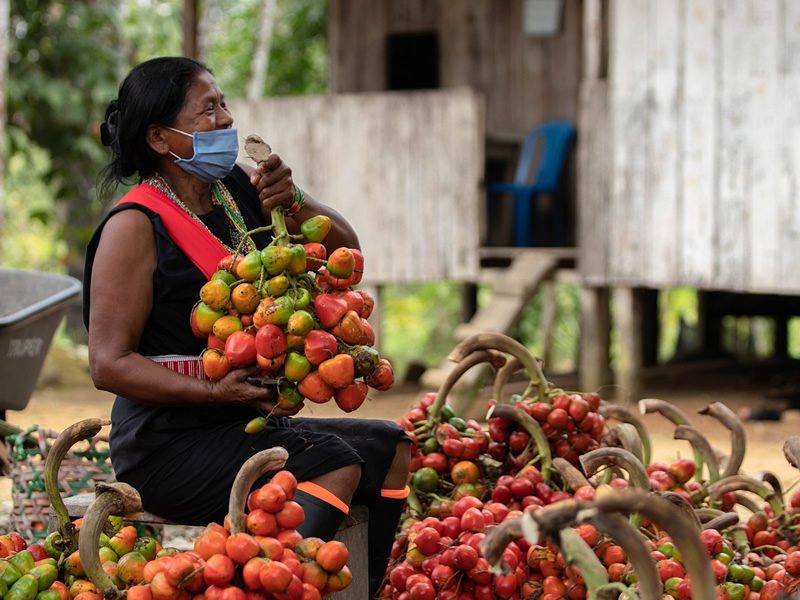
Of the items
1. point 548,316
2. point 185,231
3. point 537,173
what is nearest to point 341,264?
point 185,231

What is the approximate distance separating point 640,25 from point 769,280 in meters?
2.21

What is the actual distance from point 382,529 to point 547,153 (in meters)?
8.15

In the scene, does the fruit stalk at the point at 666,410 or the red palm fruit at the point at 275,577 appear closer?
the red palm fruit at the point at 275,577

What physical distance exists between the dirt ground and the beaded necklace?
3700 mm

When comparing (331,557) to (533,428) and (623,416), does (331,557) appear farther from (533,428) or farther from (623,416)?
(623,416)

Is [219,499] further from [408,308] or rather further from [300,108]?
[408,308]

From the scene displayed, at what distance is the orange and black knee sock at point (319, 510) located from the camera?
2645 millimetres

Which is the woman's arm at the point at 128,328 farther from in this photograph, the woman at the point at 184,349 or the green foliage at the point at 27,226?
the green foliage at the point at 27,226

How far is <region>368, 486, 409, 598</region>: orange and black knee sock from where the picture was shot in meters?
3.04

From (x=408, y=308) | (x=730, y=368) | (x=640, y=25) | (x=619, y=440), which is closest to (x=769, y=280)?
(x=640, y=25)

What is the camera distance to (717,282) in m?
8.26

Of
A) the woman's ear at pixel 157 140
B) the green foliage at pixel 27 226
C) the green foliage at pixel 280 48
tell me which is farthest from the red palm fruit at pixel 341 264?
the green foliage at pixel 27 226

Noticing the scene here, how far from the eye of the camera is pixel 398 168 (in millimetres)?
9945

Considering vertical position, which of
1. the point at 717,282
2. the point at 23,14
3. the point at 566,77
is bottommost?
the point at 717,282
